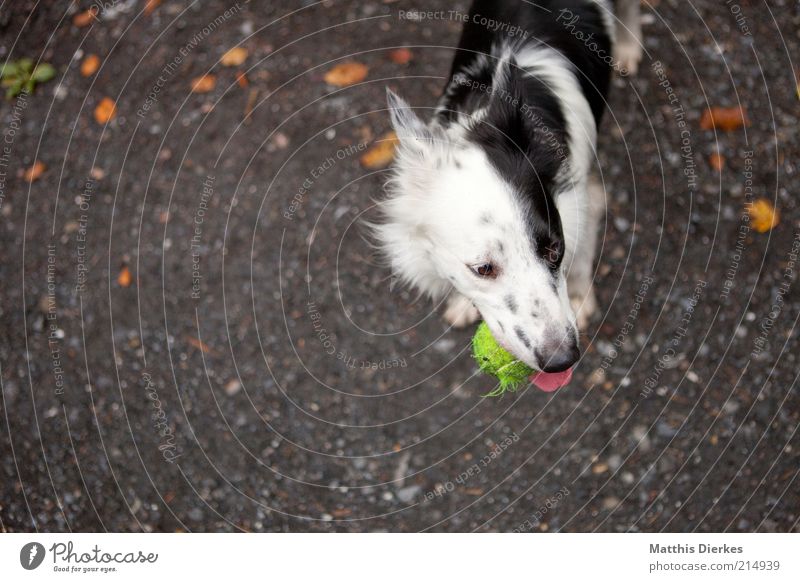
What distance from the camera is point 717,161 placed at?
10.2 ft

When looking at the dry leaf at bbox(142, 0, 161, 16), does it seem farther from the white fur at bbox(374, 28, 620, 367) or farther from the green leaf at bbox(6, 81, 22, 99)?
the white fur at bbox(374, 28, 620, 367)

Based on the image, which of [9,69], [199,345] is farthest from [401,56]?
[9,69]

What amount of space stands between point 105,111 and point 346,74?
127 centimetres

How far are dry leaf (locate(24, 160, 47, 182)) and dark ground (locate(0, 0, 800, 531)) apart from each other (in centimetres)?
4

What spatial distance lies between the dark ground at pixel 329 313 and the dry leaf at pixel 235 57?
2.9 inches

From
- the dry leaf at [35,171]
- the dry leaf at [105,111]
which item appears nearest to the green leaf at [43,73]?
the dry leaf at [105,111]

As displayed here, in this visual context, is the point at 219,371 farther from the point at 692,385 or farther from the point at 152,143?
the point at 692,385

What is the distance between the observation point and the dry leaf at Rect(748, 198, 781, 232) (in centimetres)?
308

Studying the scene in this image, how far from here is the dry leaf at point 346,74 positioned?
328 cm

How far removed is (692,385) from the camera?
9.87ft

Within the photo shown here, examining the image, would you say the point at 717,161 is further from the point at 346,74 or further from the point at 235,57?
the point at 235,57

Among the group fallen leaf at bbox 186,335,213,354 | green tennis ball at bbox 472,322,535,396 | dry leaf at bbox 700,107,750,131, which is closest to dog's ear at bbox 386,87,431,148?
green tennis ball at bbox 472,322,535,396

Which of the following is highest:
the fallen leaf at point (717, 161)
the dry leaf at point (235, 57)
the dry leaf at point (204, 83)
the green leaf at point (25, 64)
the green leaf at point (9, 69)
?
the fallen leaf at point (717, 161)

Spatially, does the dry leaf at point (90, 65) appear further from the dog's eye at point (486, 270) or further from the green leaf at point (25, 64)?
the dog's eye at point (486, 270)
